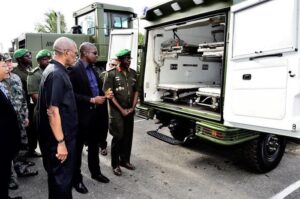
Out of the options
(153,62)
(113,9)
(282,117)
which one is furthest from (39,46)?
(282,117)

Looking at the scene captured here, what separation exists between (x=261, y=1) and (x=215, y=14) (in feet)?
2.45

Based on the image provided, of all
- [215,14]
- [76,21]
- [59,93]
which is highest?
[76,21]

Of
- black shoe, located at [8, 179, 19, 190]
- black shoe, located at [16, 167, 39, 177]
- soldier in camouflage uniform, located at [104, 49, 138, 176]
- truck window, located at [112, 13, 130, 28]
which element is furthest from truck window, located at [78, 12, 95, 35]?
black shoe, located at [8, 179, 19, 190]

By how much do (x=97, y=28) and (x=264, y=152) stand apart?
6.90 meters

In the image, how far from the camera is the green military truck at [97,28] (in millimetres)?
9227

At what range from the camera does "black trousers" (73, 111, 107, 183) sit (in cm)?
354

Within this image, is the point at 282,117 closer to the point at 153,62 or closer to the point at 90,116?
the point at 90,116

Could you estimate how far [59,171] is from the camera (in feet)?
8.12

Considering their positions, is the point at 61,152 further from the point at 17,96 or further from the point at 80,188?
the point at 17,96

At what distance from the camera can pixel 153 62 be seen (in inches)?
208

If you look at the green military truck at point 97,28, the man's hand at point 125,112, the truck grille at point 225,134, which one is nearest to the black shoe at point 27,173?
the man's hand at point 125,112

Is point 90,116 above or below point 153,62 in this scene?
below

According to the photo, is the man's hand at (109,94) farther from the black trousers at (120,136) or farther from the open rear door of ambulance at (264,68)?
the open rear door of ambulance at (264,68)

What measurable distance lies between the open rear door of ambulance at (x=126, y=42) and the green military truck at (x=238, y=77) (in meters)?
0.34
